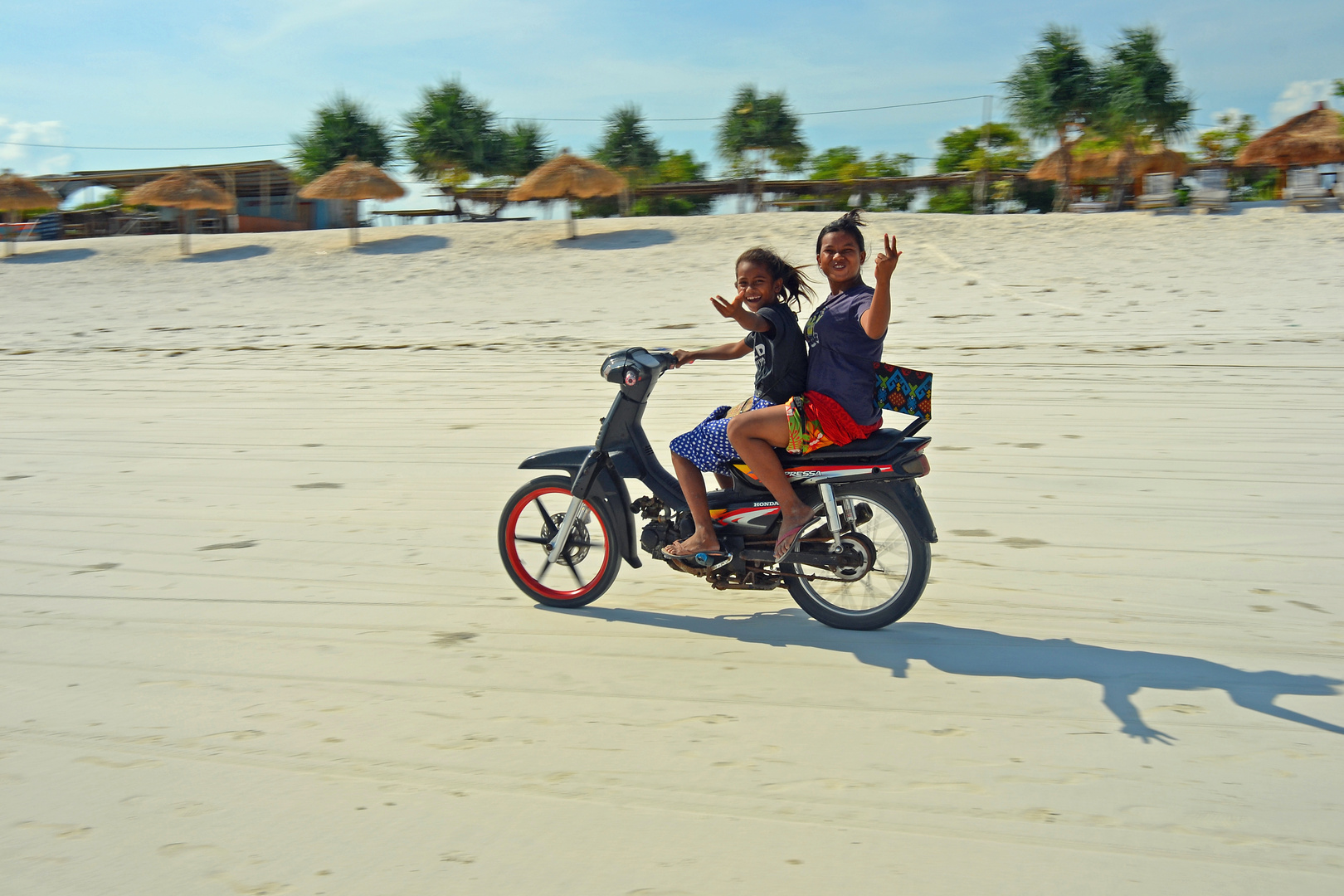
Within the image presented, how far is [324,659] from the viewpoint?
3.56 meters

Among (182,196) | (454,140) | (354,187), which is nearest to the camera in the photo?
(354,187)

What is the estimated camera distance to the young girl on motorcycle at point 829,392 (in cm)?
357

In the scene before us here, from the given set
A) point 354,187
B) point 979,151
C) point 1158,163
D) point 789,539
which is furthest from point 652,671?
point 979,151

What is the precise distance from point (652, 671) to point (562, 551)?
3.07ft

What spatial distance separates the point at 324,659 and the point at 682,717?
4.52 ft

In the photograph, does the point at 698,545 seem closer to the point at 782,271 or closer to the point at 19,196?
the point at 782,271

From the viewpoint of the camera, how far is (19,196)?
26.8 metres

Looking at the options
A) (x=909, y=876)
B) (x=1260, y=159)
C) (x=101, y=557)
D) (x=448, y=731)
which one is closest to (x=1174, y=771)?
(x=909, y=876)

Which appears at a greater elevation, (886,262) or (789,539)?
(886,262)

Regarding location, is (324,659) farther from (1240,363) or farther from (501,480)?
(1240,363)

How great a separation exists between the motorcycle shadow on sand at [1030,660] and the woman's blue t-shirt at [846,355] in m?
0.83

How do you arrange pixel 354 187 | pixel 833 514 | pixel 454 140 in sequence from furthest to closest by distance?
pixel 454 140 → pixel 354 187 → pixel 833 514

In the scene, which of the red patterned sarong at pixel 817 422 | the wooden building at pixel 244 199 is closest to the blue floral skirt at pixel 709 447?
the red patterned sarong at pixel 817 422

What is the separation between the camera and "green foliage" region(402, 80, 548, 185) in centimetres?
3722
